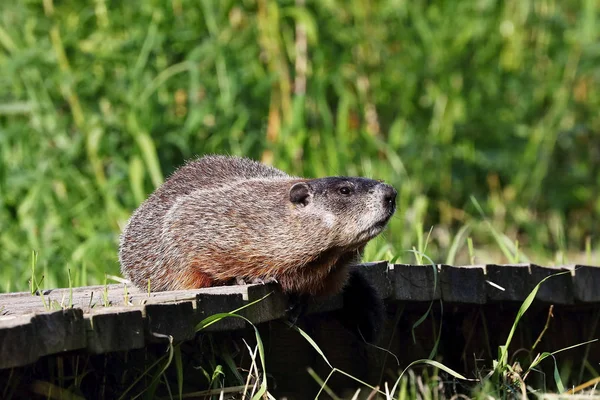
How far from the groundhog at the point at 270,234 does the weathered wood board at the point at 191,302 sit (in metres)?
0.13

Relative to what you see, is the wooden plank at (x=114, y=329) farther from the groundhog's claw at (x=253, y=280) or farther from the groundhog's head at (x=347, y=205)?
the groundhog's head at (x=347, y=205)

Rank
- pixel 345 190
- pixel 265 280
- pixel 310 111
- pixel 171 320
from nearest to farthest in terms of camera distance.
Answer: pixel 171 320 < pixel 265 280 < pixel 345 190 < pixel 310 111

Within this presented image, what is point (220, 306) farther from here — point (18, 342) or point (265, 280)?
point (18, 342)

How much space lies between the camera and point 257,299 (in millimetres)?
3404

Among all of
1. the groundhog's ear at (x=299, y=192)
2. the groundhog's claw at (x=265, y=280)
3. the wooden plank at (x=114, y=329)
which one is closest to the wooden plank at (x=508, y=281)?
the groundhog's ear at (x=299, y=192)

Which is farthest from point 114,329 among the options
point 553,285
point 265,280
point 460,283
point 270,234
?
point 553,285

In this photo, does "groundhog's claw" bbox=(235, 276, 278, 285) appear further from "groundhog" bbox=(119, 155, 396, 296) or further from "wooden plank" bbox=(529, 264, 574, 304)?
"wooden plank" bbox=(529, 264, 574, 304)

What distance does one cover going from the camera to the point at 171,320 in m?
2.96

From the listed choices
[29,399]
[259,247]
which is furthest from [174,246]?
[29,399]

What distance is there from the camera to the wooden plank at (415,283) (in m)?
3.89

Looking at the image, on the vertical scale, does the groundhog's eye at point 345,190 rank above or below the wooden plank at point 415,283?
above

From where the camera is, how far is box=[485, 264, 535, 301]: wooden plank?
4.09m

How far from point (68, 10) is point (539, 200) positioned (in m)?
3.99

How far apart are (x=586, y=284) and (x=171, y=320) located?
7.24 ft
